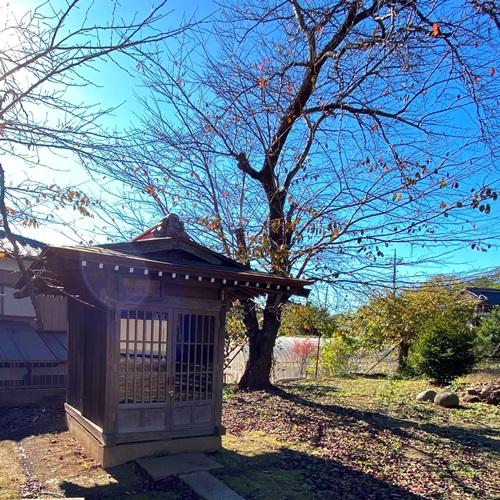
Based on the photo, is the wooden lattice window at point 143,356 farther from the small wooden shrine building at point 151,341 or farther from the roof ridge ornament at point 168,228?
the roof ridge ornament at point 168,228

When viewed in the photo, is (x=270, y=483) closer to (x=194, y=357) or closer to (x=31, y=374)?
(x=194, y=357)

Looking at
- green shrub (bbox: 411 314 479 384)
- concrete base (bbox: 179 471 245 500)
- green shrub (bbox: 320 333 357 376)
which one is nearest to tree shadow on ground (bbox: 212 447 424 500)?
concrete base (bbox: 179 471 245 500)

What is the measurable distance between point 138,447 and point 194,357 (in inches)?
55.3

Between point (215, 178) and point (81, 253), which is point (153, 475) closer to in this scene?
point (81, 253)

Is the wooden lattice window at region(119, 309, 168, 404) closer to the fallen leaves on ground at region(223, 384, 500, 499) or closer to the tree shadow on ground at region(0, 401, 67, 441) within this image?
the fallen leaves on ground at region(223, 384, 500, 499)

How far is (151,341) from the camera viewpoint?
20.8 feet

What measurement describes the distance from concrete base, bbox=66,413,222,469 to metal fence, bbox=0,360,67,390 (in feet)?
13.2

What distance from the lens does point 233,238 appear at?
10805 millimetres

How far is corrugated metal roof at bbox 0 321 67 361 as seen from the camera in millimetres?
10227

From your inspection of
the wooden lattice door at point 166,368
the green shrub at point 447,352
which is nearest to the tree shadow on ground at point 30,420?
the wooden lattice door at point 166,368

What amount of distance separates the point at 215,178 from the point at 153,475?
7.34 metres

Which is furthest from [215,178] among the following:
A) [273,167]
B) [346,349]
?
[346,349]

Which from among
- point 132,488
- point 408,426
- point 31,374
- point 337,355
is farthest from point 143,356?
point 337,355

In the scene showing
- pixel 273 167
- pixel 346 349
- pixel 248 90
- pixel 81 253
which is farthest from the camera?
pixel 346 349
